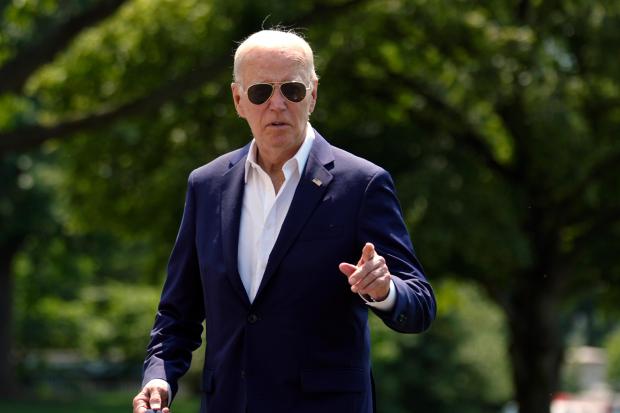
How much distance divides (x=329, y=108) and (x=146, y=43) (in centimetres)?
284

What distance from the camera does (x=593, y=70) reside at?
1962 centimetres

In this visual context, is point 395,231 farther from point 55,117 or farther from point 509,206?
point 55,117

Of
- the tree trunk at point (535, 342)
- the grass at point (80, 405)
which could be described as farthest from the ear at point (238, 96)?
the grass at point (80, 405)

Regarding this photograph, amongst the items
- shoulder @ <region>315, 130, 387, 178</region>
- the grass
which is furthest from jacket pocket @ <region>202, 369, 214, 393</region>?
the grass

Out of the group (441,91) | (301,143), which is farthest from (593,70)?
(301,143)

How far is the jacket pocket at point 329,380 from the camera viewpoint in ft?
11.0

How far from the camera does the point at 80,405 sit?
32.2m

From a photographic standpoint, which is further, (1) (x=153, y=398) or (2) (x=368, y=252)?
(1) (x=153, y=398)

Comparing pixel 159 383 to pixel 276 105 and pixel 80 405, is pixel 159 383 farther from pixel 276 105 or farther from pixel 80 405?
pixel 80 405

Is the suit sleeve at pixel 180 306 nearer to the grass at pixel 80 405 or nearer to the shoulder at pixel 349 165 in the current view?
the shoulder at pixel 349 165

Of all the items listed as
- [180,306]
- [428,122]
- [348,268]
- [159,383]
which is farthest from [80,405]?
[348,268]

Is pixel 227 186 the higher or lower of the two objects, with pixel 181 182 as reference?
lower

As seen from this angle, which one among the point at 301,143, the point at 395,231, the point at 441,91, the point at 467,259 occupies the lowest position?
the point at 395,231

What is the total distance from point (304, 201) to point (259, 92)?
32cm
